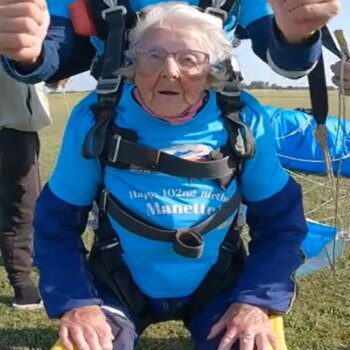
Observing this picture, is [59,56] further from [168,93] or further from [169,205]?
[169,205]

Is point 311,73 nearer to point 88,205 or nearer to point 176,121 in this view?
point 176,121

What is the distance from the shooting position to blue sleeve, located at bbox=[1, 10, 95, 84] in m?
2.13

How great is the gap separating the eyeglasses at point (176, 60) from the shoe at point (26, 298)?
2.11 m

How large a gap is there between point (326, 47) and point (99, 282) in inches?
44.0

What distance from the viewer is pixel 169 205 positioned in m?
2.18

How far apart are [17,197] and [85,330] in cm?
185

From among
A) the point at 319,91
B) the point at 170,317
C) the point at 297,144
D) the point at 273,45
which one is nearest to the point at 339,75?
the point at 319,91

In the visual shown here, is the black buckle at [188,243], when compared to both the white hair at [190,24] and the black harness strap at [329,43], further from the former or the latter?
the black harness strap at [329,43]

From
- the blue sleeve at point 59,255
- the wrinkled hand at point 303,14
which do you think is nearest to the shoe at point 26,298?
the blue sleeve at point 59,255

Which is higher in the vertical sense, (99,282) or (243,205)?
(243,205)

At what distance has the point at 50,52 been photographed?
218cm

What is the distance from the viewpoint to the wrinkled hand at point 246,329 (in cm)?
205

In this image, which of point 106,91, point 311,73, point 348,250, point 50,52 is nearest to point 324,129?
point 311,73

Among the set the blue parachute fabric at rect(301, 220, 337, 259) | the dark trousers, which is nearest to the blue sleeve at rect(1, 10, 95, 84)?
the dark trousers
